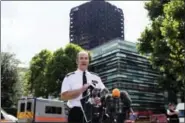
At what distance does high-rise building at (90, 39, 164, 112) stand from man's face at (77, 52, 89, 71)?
47.6m

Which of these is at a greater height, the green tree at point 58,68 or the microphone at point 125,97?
the green tree at point 58,68

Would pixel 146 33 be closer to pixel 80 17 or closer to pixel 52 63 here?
pixel 52 63

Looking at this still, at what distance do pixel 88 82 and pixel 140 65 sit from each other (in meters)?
53.5

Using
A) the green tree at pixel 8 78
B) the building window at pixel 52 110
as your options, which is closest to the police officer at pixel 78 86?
the building window at pixel 52 110

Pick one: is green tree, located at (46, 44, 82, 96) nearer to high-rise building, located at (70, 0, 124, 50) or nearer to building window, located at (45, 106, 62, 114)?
high-rise building, located at (70, 0, 124, 50)

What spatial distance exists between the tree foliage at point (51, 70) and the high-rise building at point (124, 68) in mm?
4972

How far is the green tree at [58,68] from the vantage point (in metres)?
45.7

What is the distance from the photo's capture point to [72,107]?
379cm

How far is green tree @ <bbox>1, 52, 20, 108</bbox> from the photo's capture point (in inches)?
1307

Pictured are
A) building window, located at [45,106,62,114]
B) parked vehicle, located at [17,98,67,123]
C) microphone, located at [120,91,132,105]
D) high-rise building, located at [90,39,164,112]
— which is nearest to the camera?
microphone, located at [120,91,132,105]

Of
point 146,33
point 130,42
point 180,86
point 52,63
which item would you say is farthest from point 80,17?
point 146,33

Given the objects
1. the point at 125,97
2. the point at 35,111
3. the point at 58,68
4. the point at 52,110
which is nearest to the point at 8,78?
the point at 52,110

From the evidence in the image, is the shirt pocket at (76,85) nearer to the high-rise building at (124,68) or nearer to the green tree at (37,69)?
the green tree at (37,69)

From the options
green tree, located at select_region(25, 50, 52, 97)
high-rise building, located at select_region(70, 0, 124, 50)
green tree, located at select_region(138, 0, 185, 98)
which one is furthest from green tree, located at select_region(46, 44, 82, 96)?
green tree, located at select_region(138, 0, 185, 98)
